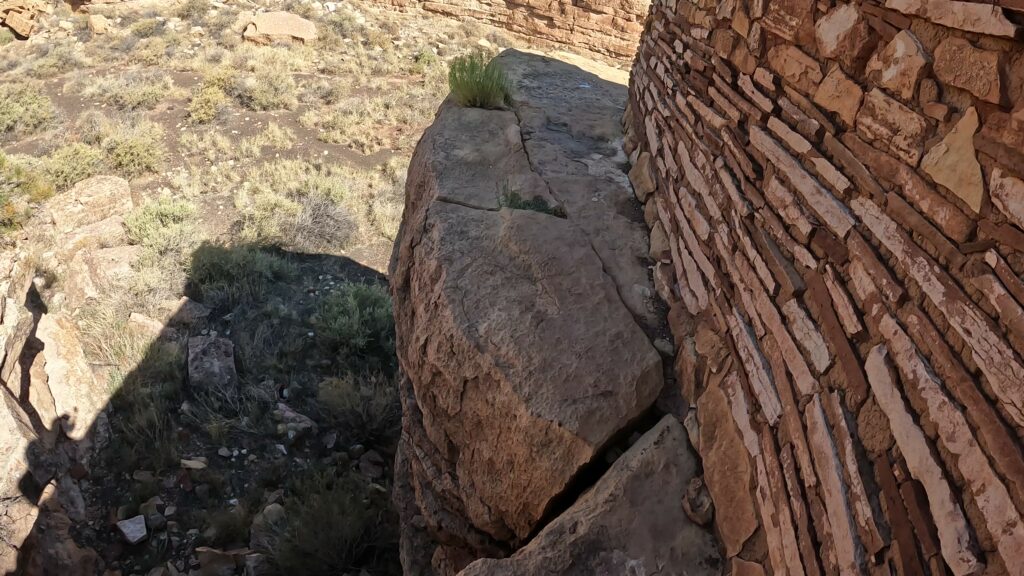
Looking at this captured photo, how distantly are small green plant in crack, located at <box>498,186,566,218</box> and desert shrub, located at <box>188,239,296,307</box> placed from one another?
3.38 m

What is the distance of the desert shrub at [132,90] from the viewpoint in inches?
365

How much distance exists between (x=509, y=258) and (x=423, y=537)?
1.58 metres

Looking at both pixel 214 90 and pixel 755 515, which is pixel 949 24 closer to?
pixel 755 515

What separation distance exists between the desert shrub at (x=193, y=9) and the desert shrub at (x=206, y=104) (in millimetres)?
4686

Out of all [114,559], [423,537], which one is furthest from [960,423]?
[114,559]

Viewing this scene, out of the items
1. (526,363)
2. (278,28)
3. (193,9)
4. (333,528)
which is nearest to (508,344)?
(526,363)

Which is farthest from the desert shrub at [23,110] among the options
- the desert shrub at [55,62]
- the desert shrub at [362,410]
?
the desert shrub at [362,410]

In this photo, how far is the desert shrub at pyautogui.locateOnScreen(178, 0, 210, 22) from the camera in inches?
518

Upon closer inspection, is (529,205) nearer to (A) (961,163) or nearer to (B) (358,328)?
(A) (961,163)

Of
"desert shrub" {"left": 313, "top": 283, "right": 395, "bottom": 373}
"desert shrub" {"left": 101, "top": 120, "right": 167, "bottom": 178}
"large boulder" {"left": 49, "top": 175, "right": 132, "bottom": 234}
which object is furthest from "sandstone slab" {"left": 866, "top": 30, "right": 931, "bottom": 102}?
"desert shrub" {"left": 101, "top": 120, "right": 167, "bottom": 178}

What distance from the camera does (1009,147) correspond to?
1021mm

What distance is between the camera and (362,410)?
14.7 feet

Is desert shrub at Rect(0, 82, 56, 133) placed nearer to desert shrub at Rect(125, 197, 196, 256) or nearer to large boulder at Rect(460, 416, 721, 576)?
desert shrub at Rect(125, 197, 196, 256)

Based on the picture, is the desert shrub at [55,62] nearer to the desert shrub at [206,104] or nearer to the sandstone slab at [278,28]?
the sandstone slab at [278,28]
